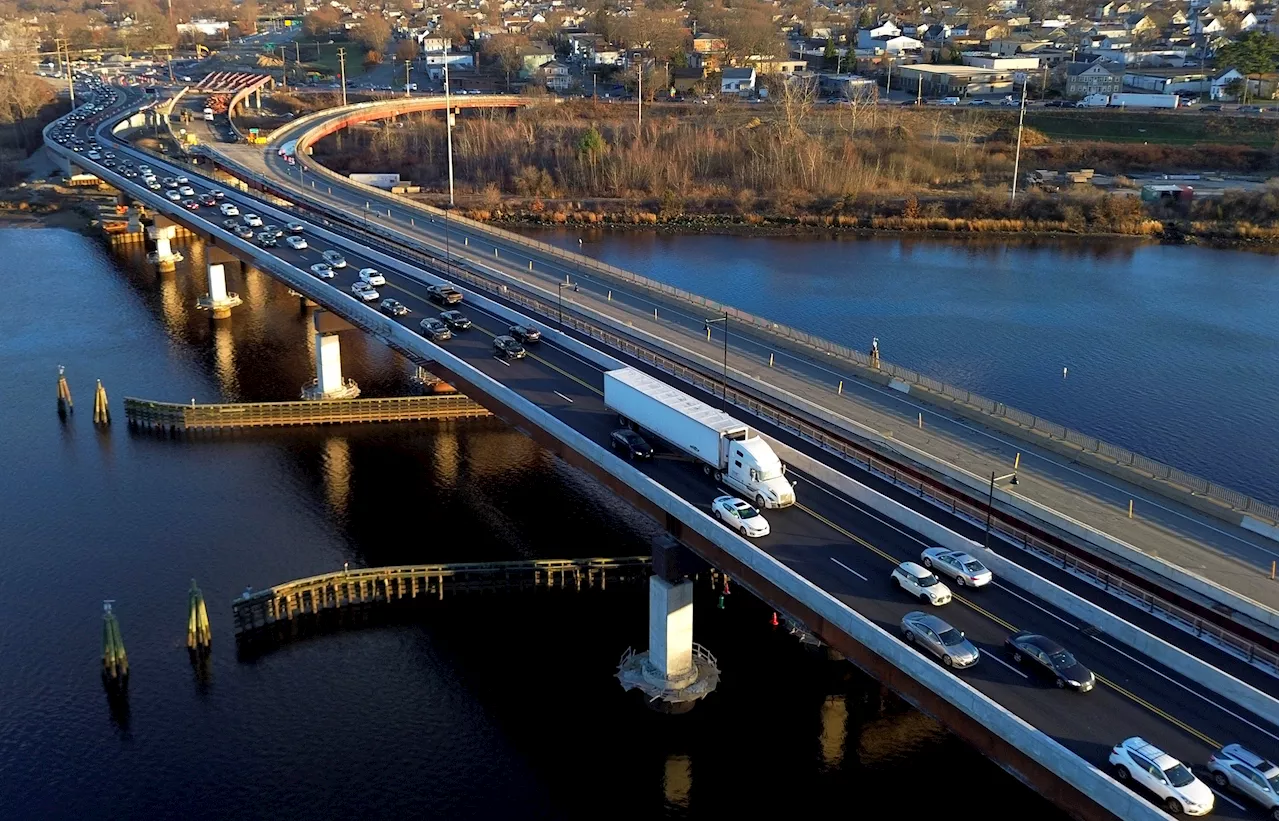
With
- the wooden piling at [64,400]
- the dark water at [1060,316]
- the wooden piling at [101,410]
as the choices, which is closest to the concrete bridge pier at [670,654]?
the dark water at [1060,316]

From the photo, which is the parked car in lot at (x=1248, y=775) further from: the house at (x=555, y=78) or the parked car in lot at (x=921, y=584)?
the house at (x=555, y=78)

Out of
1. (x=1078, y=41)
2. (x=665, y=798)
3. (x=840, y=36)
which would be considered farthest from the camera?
(x=840, y=36)

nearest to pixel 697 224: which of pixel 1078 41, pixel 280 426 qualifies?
pixel 280 426

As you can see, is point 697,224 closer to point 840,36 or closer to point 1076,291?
point 1076,291

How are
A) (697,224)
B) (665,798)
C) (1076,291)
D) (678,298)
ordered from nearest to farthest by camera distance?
(665,798) → (678,298) → (1076,291) → (697,224)

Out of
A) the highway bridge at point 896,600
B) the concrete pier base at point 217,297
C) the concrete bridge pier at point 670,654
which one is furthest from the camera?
the concrete pier base at point 217,297
